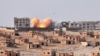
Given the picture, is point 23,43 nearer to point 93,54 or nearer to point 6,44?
point 6,44

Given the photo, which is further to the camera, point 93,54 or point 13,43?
point 13,43

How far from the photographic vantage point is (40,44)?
60.7m

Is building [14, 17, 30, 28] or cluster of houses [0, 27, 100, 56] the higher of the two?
cluster of houses [0, 27, 100, 56]

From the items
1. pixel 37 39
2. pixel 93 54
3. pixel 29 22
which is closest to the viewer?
pixel 93 54

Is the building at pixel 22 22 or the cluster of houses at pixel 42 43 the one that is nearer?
the cluster of houses at pixel 42 43

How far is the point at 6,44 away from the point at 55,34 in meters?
19.4

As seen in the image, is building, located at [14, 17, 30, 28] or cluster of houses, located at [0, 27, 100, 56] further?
building, located at [14, 17, 30, 28]

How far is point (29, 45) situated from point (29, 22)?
8703cm

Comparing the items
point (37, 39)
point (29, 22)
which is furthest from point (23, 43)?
point (29, 22)

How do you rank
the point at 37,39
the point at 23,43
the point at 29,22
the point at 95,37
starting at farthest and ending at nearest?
the point at 29,22 < the point at 95,37 < the point at 37,39 < the point at 23,43

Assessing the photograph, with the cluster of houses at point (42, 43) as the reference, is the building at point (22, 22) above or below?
below

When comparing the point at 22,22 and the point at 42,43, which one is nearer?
the point at 42,43

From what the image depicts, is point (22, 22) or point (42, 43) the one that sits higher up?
point (42, 43)

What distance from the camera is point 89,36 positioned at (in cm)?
7494
